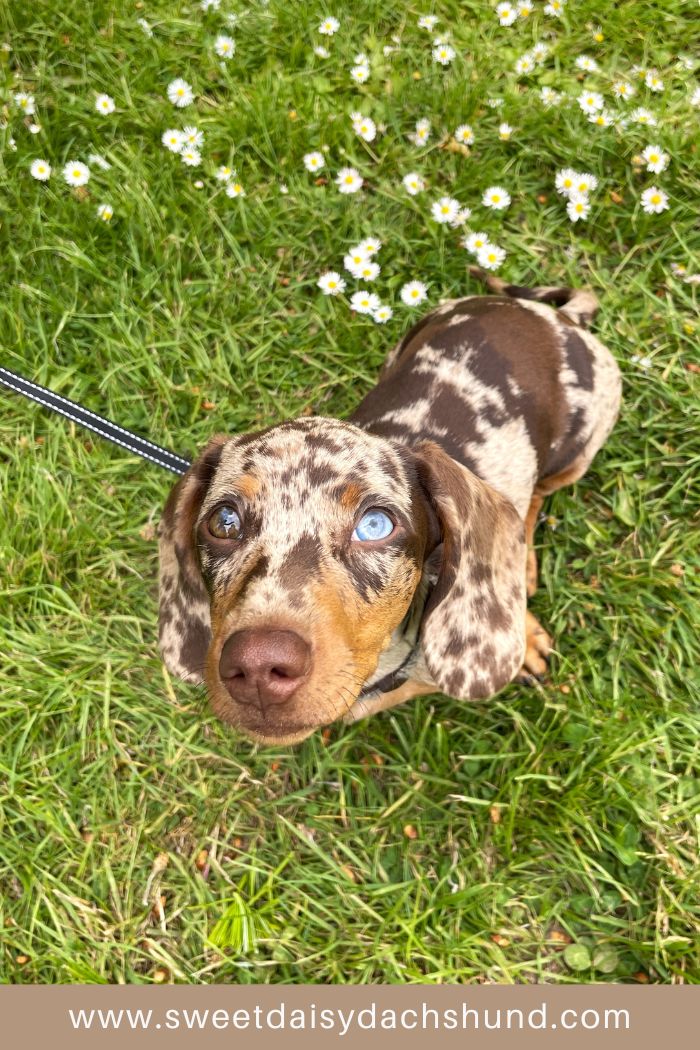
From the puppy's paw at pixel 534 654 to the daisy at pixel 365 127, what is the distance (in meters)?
2.47

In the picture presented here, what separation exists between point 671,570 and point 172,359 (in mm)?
2467

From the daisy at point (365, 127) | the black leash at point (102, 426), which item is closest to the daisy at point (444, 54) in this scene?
the daisy at point (365, 127)

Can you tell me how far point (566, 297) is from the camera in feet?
12.1

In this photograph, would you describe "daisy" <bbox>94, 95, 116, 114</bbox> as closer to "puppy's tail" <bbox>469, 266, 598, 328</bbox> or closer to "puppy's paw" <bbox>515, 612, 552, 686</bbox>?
"puppy's tail" <bbox>469, 266, 598, 328</bbox>

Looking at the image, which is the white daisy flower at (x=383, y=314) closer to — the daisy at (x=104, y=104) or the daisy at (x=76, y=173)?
the daisy at (x=76, y=173)

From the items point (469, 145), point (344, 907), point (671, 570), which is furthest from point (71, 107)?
point (344, 907)

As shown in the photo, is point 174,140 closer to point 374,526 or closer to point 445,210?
point 445,210

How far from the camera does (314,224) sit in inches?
163

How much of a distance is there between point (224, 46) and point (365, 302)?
166 centimetres

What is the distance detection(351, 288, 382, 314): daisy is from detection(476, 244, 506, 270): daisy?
52 cm

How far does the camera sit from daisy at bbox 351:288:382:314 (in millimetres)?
3935

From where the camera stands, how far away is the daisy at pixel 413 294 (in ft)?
12.9

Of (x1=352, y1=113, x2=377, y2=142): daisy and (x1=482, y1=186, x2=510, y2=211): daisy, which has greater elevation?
(x1=352, y1=113, x2=377, y2=142): daisy

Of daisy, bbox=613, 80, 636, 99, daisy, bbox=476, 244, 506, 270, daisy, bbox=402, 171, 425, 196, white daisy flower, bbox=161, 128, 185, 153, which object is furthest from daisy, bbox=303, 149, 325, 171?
daisy, bbox=613, 80, 636, 99
